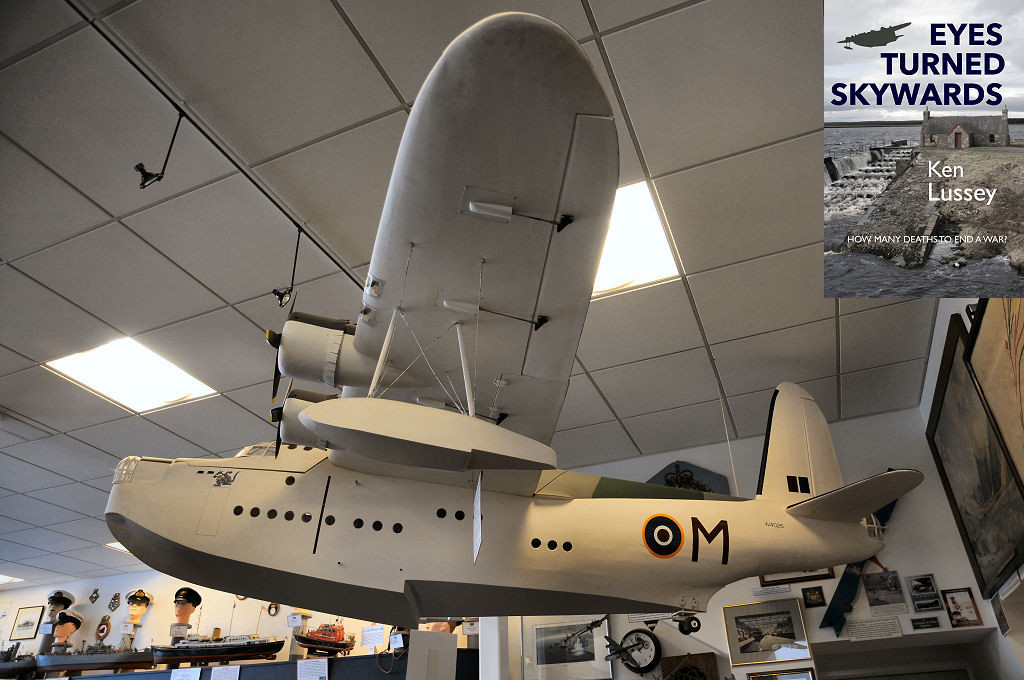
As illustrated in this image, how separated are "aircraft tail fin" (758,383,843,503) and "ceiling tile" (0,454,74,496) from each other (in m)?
5.98

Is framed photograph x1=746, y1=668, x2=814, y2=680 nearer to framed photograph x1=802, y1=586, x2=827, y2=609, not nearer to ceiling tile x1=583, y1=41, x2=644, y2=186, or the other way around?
framed photograph x1=802, y1=586, x2=827, y2=609

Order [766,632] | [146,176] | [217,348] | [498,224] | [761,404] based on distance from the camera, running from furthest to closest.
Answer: [761,404] → [766,632] → [217,348] → [146,176] → [498,224]

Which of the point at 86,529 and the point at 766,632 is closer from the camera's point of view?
the point at 766,632

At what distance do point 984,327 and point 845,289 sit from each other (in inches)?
28.5

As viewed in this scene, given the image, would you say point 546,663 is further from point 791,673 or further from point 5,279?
point 5,279

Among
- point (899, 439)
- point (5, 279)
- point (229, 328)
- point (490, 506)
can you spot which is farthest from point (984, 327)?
point (5, 279)

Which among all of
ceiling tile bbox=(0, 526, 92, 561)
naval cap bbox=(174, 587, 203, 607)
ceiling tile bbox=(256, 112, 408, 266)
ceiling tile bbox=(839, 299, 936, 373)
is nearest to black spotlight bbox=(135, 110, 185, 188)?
ceiling tile bbox=(256, 112, 408, 266)

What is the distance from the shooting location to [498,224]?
1994 mm

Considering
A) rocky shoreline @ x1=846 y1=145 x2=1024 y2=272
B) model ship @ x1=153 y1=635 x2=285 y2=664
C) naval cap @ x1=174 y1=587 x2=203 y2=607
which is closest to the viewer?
rocky shoreline @ x1=846 y1=145 x2=1024 y2=272

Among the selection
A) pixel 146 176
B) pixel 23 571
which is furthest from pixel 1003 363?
pixel 23 571

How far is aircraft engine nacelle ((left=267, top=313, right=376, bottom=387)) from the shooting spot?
2412 mm

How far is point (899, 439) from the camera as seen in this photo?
4.77 metres

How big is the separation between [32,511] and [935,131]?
8.11 meters

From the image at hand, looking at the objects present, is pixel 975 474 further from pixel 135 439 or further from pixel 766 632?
pixel 135 439
